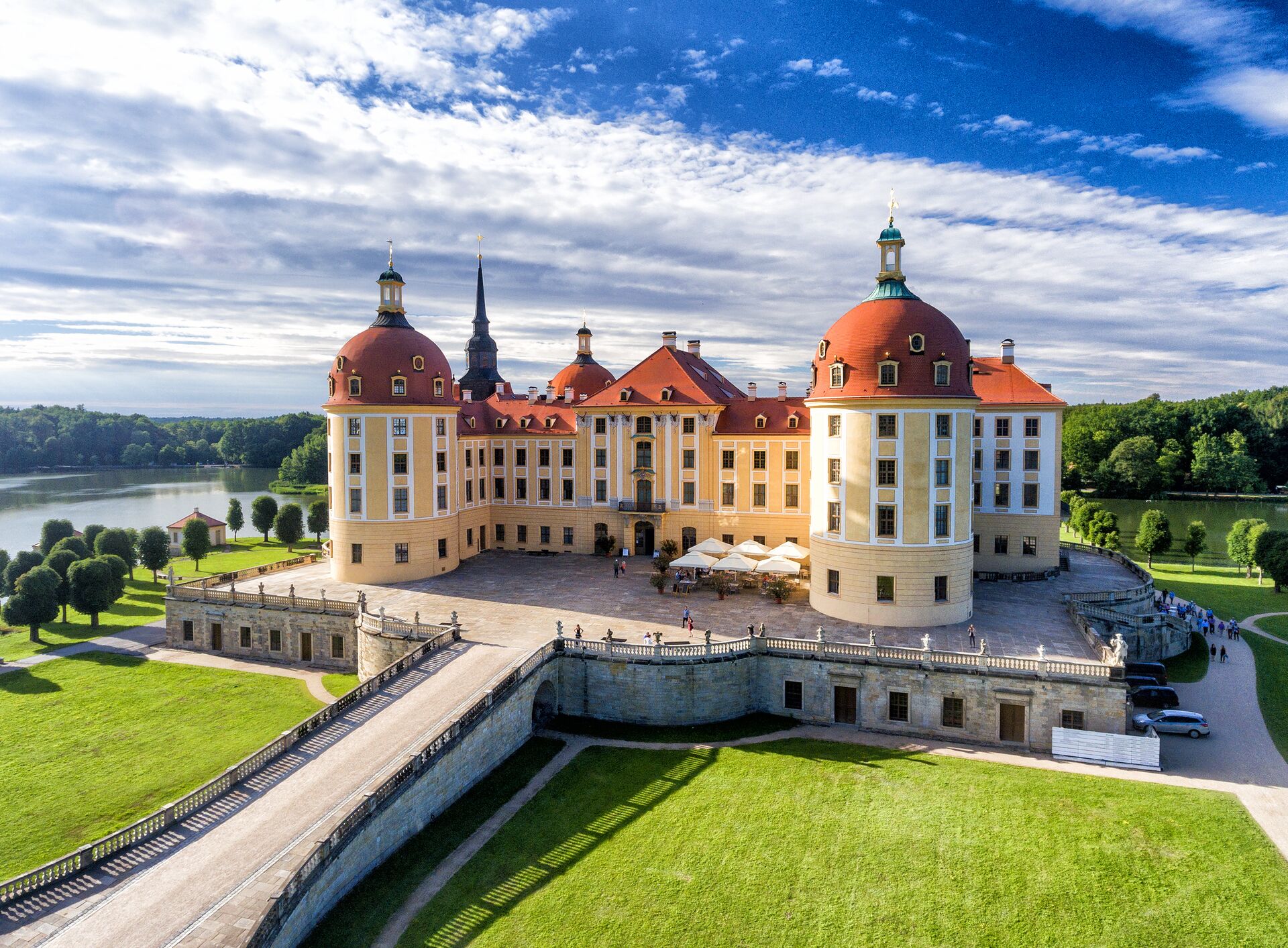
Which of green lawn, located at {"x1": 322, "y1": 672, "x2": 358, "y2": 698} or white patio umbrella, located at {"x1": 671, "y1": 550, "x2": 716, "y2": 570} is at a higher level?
white patio umbrella, located at {"x1": 671, "y1": 550, "x2": 716, "y2": 570}

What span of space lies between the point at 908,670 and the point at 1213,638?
24.1 metres

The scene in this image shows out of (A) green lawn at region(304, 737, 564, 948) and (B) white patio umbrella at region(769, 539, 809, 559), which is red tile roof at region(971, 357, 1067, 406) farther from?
(A) green lawn at region(304, 737, 564, 948)

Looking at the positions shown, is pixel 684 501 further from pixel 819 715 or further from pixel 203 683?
pixel 203 683

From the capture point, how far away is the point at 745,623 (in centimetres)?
3309

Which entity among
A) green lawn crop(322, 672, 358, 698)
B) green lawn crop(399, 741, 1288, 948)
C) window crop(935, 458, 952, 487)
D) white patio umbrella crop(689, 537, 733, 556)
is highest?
window crop(935, 458, 952, 487)

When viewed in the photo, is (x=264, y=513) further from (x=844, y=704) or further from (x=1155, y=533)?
(x=1155, y=533)

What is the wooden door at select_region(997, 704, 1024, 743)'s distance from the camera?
2681cm

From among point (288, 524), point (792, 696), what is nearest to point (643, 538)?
point (792, 696)

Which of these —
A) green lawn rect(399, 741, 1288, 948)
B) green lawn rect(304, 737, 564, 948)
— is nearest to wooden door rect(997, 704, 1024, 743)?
green lawn rect(399, 741, 1288, 948)

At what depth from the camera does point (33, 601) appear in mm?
40750

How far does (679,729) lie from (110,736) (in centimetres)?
2177

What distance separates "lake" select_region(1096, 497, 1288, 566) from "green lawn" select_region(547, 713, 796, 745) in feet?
172

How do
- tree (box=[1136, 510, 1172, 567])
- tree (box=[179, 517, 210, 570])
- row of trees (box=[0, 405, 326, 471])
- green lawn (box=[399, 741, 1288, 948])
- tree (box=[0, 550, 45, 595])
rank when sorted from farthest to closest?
row of trees (box=[0, 405, 326, 471])
tree (box=[1136, 510, 1172, 567])
tree (box=[179, 517, 210, 570])
tree (box=[0, 550, 45, 595])
green lawn (box=[399, 741, 1288, 948])

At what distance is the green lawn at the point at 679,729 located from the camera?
91.0 ft
